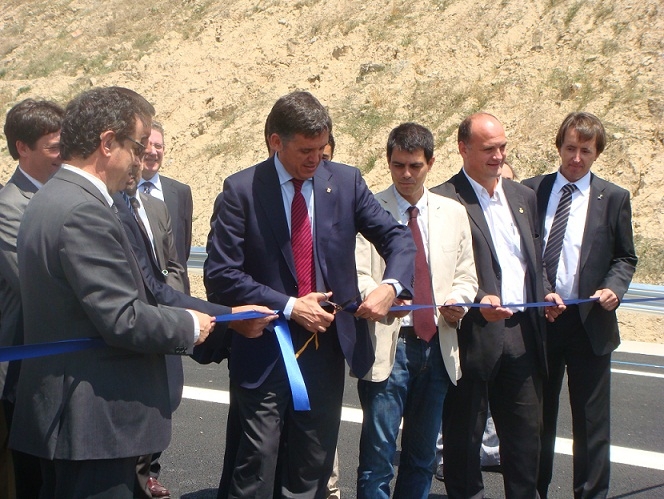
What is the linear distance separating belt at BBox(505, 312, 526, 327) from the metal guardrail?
4971 millimetres

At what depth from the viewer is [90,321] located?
3270mm

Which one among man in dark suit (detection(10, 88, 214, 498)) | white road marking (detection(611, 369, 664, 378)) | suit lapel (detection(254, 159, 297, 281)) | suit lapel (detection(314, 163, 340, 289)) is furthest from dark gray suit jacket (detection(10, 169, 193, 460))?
white road marking (detection(611, 369, 664, 378))

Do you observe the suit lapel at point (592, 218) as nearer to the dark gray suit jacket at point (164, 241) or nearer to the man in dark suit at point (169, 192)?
the dark gray suit jacket at point (164, 241)

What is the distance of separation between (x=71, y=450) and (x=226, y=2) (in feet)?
83.9

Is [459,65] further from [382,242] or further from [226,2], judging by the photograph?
[382,242]

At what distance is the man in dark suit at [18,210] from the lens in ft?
13.0

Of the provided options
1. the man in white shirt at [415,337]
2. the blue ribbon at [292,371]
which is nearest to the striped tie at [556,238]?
the man in white shirt at [415,337]

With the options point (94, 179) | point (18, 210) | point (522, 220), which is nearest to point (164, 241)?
point (18, 210)

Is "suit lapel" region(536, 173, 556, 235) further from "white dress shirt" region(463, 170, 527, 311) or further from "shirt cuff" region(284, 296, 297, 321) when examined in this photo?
"shirt cuff" region(284, 296, 297, 321)

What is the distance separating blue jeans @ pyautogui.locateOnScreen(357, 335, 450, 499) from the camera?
15.6ft

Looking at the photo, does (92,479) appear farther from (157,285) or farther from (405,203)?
(405,203)

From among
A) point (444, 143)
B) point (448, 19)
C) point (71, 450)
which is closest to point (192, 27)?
point (448, 19)

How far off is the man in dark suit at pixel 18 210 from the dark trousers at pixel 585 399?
308cm

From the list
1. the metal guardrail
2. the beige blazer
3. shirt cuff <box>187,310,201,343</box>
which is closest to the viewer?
shirt cuff <box>187,310,201,343</box>
